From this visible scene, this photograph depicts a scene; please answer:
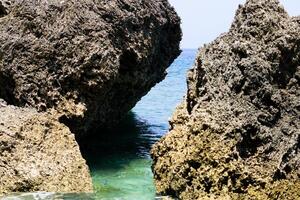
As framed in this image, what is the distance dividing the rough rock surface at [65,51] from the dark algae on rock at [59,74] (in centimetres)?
2

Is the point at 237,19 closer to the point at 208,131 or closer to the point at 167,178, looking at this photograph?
the point at 208,131

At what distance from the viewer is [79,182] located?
7965mm

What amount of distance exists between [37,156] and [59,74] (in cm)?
183

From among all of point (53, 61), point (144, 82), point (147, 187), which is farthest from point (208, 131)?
point (144, 82)

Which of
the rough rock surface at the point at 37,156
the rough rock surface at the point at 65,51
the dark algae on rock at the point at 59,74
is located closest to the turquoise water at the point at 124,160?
the rough rock surface at the point at 37,156

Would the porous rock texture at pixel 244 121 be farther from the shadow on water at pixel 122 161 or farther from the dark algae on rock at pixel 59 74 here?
the dark algae on rock at pixel 59 74

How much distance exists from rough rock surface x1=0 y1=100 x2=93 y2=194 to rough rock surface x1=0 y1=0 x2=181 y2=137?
0.78 meters

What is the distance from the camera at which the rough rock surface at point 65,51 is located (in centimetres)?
920

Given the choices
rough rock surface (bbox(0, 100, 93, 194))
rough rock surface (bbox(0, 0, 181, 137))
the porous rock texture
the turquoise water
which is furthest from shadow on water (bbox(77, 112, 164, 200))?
rough rock surface (bbox(0, 0, 181, 137))

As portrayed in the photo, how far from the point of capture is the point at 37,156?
796 cm

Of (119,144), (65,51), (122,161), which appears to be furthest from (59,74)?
(119,144)

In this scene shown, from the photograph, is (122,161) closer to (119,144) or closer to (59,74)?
(119,144)

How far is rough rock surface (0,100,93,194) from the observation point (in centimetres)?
769

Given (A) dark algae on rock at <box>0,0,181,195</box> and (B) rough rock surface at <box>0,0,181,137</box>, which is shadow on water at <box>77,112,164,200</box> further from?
(B) rough rock surface at <box>0,0,181,137</box>
